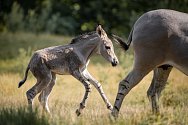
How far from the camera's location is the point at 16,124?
8.77 meters

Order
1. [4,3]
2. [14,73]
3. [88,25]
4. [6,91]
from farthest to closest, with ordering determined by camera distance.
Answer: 1. [4,3]
2. [88,25]
3. [14,73]
4. [6,91]

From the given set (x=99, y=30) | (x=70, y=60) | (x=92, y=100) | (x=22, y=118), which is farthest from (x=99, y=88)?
(x=22, y=118)

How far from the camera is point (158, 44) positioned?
31.9 ft

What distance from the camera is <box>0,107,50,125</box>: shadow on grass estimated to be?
878 centimetres

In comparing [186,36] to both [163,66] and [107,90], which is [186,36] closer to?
[163,66]

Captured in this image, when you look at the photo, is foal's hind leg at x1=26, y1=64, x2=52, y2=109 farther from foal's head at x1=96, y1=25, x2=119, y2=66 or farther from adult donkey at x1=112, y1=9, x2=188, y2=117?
adult donkey at x1=112, y1=9, x2=188, y2=117

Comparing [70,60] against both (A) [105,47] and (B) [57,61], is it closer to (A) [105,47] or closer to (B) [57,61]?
(B) [57,61]

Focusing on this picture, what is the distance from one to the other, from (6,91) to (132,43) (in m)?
4.16

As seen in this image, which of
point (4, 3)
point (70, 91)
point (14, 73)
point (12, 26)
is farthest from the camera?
point (4, 3)

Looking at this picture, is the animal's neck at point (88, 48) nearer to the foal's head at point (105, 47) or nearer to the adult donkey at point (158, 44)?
the foal's head at point (105, 47)

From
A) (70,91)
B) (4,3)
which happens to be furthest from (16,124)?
(4,3)

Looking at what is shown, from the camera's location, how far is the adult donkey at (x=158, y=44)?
9.69 metres

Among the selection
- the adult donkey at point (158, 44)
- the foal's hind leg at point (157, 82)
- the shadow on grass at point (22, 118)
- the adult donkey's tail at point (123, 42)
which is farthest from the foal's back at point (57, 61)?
the shadow on grass at point (22, 118)

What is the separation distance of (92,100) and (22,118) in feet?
12.3
